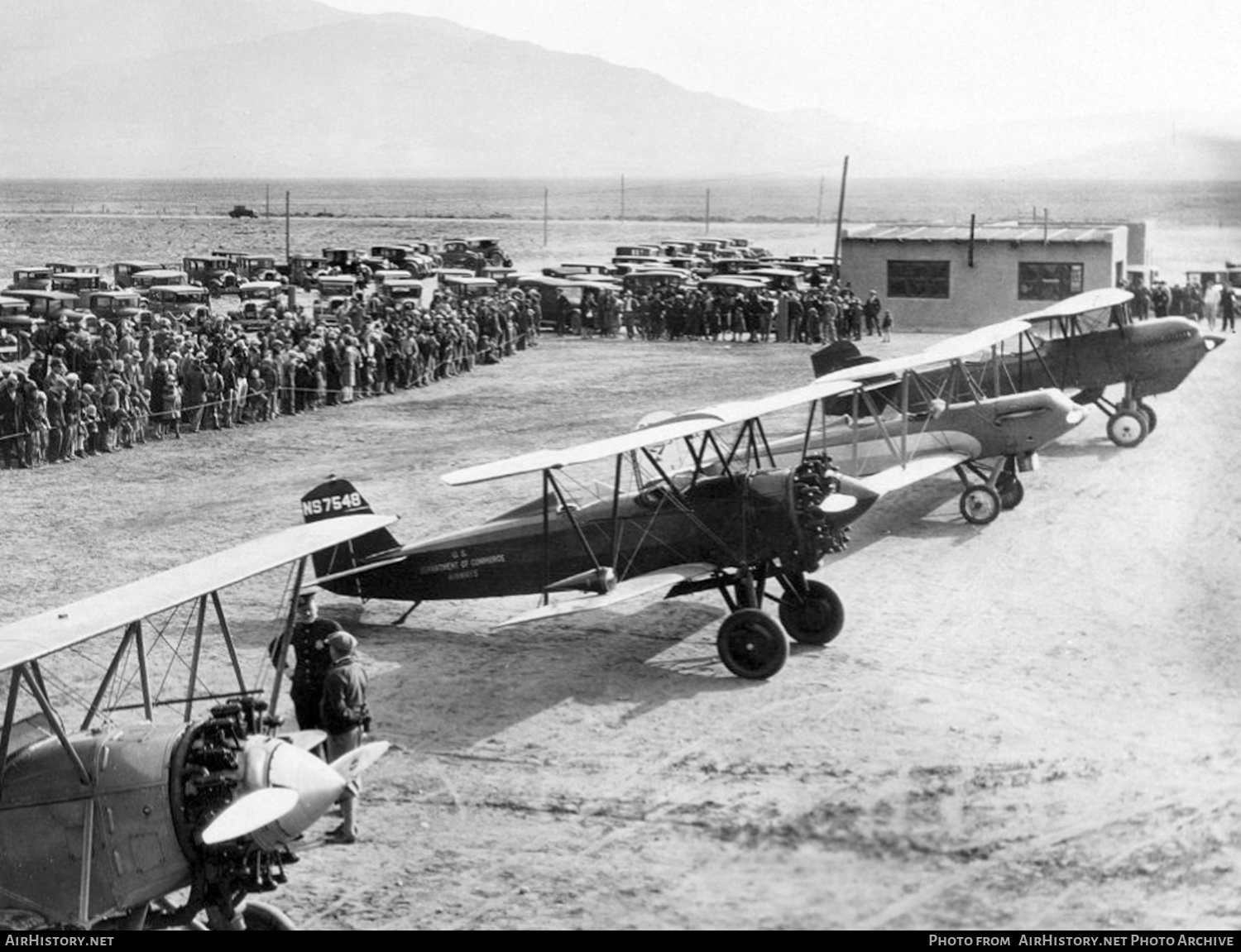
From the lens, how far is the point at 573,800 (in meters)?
10.7

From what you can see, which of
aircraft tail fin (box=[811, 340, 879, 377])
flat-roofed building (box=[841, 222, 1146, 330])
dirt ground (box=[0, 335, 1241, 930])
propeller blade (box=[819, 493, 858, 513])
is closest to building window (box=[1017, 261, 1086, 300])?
flat-roofed building (box=[841, 222, 1146, 330])

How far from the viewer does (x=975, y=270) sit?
129ft

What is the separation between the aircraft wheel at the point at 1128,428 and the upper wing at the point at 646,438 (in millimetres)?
8884

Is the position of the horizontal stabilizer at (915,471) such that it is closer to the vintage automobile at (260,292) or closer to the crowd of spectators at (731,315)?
the crowd of spectators at (731,315)

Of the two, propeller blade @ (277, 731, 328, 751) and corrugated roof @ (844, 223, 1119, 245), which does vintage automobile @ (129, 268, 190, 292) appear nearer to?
corrugated roof @ (844, 223, 1119, 245)

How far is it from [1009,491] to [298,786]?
13984 millimetres

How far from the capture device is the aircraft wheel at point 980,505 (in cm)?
1928

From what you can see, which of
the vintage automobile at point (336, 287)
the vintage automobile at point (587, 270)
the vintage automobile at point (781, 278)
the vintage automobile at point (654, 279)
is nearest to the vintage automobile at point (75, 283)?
the vintage automobile at point (336, 287)

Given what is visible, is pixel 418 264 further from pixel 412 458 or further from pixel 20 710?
pixel 20 710

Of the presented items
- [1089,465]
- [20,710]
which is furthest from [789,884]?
[1089,465]

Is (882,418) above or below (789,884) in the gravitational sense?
above

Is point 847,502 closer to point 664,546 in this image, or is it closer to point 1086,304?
point 664,546

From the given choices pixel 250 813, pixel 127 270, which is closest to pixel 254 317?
pixel 127 270
